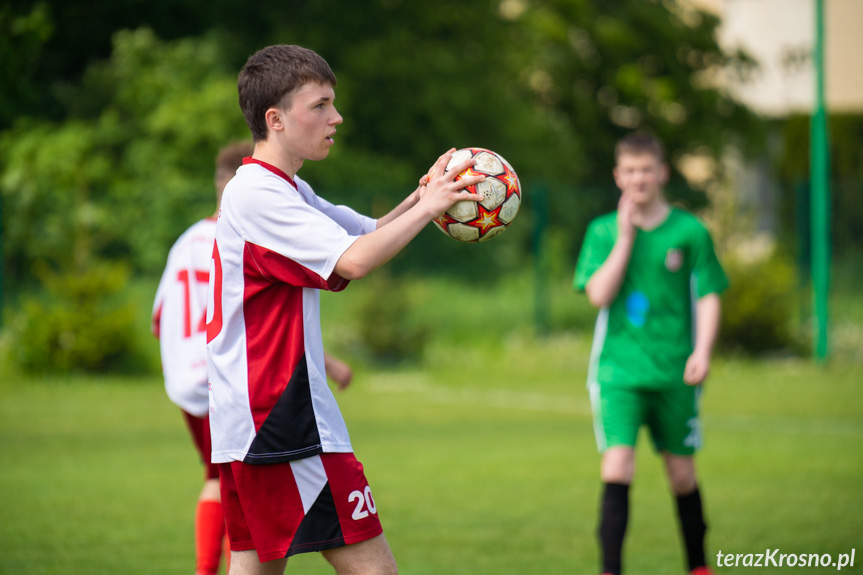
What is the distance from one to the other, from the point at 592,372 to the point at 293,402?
2.85 metres

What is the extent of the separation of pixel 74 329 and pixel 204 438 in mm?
11206

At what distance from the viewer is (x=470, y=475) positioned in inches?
354

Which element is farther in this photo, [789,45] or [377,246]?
[789,45]

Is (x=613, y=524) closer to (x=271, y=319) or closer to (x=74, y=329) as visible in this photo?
(x=271, y=319)

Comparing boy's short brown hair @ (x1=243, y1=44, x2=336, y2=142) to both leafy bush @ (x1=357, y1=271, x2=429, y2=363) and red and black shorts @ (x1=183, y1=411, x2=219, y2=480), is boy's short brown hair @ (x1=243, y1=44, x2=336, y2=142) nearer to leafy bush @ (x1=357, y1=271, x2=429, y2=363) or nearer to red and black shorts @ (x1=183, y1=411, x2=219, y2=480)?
red and black shorts @ (x1=183, y1=411, x2=219, y2=480)

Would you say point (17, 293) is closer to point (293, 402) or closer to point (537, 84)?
point (293, 402)

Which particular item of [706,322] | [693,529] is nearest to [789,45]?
[706,322]

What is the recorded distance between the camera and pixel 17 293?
17609 millimetres

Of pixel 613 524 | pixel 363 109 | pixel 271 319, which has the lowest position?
pixel 613 524

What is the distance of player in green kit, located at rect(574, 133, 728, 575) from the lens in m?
5.68

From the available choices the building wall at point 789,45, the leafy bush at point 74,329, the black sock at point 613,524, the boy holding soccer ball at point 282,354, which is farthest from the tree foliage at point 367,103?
the boy holding soccer ball at point 282,354

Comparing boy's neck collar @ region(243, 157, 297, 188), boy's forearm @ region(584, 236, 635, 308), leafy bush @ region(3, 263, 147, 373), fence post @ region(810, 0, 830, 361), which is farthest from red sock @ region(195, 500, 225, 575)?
fence post @ region(810, 0, 830, 361)

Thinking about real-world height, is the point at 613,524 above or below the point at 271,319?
below

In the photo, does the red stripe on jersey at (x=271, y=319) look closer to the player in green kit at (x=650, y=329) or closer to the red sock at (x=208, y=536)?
the red sock at (x=208, y=536)
